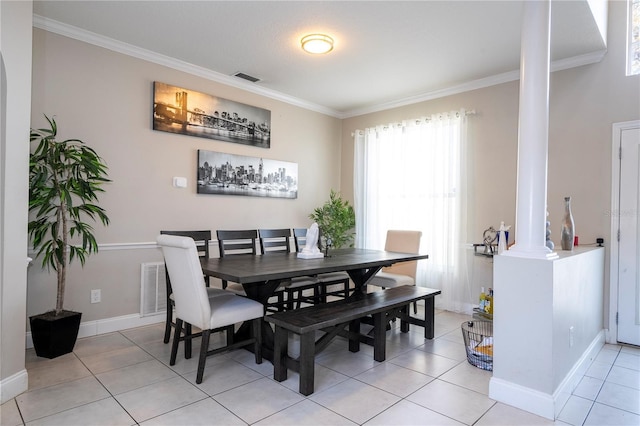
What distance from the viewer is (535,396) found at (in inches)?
82.4

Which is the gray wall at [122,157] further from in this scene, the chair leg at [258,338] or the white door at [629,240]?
the white door at [629,240]

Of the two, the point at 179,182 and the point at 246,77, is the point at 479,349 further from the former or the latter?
the point at 246,77

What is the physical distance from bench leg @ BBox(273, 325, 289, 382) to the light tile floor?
54 mm

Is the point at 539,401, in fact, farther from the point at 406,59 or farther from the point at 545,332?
the point at 406,59

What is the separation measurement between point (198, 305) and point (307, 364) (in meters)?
0.79

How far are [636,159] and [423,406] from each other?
297cm

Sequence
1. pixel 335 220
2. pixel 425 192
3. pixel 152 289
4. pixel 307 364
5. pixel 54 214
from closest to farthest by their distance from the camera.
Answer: pixel 307 364 < pixel 54 214 < pixel 152 289 < pixel 425 192 < pixel 335 220

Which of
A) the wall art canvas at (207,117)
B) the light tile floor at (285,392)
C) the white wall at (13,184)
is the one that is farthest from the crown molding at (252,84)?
the light tile floor at (285,392)

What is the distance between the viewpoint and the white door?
10.7 feet

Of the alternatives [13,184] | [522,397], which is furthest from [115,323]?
[522,397]

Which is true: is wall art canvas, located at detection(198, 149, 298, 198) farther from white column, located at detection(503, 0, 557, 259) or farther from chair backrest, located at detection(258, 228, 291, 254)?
white column, located at detection(503, 0, 557, 259)

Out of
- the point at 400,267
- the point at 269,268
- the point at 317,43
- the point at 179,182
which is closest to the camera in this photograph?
the point at 269,268

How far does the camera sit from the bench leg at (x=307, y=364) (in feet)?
7.41

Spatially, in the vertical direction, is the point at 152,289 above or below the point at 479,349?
above
